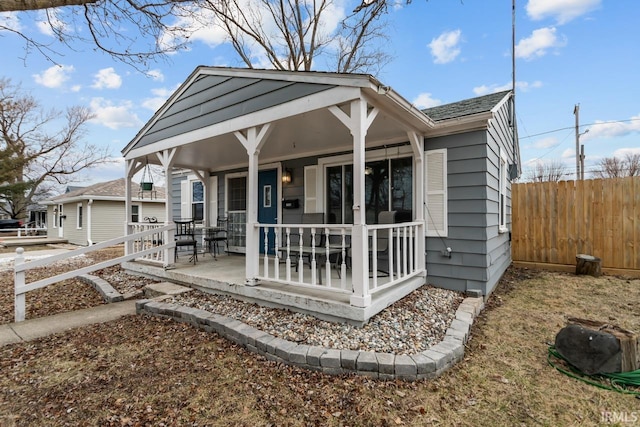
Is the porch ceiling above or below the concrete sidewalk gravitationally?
above

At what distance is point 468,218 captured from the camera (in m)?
4.26

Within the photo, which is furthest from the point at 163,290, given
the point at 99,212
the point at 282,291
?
the point at 99,212

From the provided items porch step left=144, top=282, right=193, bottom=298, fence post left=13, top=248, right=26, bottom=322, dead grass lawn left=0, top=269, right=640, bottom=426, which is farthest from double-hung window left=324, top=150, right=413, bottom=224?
fence post left=13, top=248, right=26, bottom=322

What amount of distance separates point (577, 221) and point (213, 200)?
313 inches

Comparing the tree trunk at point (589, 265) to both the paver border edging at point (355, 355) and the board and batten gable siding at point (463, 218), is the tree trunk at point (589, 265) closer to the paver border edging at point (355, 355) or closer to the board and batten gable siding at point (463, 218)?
the board and batten gable siding at point (463, 218)

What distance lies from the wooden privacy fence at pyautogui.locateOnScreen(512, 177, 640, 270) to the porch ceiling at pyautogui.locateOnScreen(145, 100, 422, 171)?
146 inches

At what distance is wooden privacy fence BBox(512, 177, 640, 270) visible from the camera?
5.52 metres

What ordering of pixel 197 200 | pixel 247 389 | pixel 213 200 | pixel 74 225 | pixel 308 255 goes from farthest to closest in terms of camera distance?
pixel 74 225
pixel 197 200
pixel 213 200
pixel 308 255
pixel 247 389

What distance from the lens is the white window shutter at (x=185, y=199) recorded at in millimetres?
8477

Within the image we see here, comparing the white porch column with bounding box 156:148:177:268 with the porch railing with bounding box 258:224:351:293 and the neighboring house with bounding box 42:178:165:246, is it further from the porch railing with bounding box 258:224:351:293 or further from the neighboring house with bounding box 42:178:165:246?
the neighboring house with bounding box 42:178:165:246

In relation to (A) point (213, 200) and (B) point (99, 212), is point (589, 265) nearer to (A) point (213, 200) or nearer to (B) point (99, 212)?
(A) point (213, 200)

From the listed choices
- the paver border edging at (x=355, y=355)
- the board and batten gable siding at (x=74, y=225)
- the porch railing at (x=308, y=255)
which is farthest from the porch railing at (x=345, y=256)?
the board and batten gable siding at (x=74, y=225)

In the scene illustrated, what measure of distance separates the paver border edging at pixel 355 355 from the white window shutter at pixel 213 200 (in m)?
4.76

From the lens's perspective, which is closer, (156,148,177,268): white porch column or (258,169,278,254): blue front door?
(156,148,177,268): white porch column
